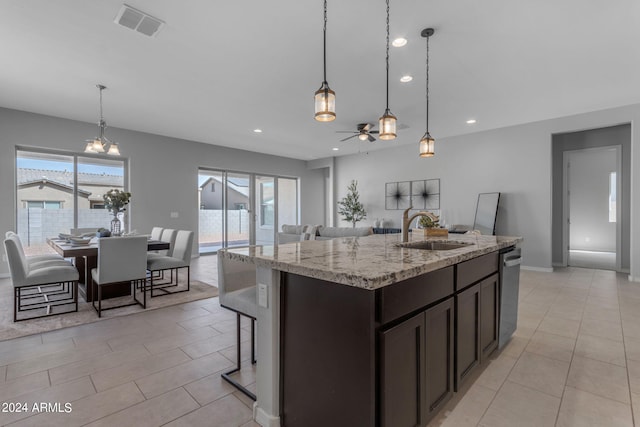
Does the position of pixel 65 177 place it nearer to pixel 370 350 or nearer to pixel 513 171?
pixel 370 350

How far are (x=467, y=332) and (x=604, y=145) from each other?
19.9ft

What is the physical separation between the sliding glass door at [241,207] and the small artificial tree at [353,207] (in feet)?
5.70

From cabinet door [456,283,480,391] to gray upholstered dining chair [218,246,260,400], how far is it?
1207 millimetres

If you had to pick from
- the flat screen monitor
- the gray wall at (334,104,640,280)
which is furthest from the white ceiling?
the flat screen monitor

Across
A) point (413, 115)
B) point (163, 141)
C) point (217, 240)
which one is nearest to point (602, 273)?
point (413, 115)

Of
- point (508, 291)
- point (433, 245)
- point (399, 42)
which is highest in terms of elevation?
point (399, 42)

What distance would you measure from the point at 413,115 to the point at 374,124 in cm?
76

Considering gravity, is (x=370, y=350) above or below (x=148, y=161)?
below

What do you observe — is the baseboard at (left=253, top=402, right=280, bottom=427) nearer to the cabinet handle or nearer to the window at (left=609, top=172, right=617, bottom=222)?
the cabinet handle

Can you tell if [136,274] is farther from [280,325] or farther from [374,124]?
[374,124]

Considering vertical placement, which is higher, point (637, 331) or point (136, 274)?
point (136, 274)

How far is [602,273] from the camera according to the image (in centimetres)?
542

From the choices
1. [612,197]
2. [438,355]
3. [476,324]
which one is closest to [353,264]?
[438,355]

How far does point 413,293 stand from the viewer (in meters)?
1.40
